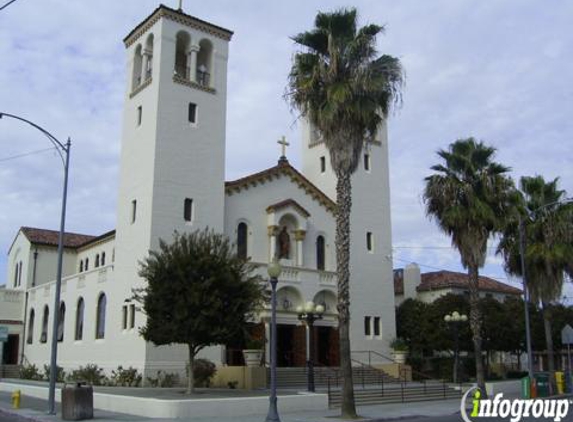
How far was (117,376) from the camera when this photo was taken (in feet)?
105

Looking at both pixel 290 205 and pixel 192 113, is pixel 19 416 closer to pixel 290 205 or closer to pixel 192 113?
pixel 192 113

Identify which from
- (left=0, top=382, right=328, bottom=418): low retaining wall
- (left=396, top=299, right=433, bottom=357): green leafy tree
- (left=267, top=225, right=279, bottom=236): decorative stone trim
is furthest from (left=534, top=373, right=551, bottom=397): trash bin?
(left=267, top=225, right=279, bottom=236): decorative stone trim

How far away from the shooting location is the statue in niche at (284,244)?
38547mm

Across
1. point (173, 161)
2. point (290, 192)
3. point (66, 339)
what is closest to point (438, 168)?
point (290, 192)

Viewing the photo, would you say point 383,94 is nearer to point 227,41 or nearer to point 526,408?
point 526,408

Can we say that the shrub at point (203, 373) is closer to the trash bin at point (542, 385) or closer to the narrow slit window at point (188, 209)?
the narrow slit window at point (188, 209)

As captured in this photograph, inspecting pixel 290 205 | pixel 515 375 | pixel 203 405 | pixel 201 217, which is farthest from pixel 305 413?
pixel 515 375

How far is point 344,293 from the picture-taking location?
74.3ft

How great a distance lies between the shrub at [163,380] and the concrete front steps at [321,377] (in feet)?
14.7

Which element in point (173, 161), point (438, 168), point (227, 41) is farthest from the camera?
point (227, 41)

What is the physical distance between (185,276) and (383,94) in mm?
9924

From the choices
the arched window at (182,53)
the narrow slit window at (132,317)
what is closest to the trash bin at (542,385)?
the narrow slit window at (132,317)

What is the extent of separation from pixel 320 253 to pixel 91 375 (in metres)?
15.1

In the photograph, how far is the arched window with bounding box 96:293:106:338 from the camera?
3644cm
